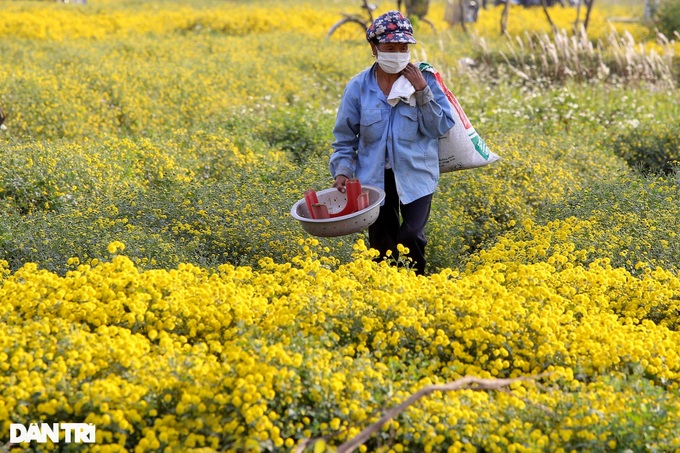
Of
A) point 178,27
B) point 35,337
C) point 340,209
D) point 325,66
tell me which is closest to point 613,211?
point 340,209

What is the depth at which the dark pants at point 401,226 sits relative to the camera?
5.19m

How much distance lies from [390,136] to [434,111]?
0.30 m

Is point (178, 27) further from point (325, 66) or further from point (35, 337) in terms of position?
point (35, 337)

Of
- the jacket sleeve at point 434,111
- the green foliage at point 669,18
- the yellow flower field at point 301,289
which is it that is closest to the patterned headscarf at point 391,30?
the jacket sleeve at point 434,111

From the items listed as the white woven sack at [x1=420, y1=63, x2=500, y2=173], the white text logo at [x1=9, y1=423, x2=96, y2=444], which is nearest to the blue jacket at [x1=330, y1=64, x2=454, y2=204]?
the white woven sack at [x1=420, y1=63, x2=500, y2=173]

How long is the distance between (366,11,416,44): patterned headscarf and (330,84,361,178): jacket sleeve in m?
0.40

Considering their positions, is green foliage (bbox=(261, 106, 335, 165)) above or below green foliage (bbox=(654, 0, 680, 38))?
above

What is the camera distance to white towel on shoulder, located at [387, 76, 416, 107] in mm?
4863

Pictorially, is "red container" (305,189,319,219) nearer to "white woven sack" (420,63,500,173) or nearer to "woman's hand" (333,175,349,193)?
"woman's hand" (333,175,349,193)

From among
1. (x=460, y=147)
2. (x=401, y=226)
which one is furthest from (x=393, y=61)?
(x=401, y=226)

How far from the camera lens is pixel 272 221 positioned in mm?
5902

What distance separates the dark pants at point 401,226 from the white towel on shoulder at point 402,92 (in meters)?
0.45

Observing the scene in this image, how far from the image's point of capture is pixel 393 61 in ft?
15.9

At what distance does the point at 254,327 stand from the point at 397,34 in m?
1.81
